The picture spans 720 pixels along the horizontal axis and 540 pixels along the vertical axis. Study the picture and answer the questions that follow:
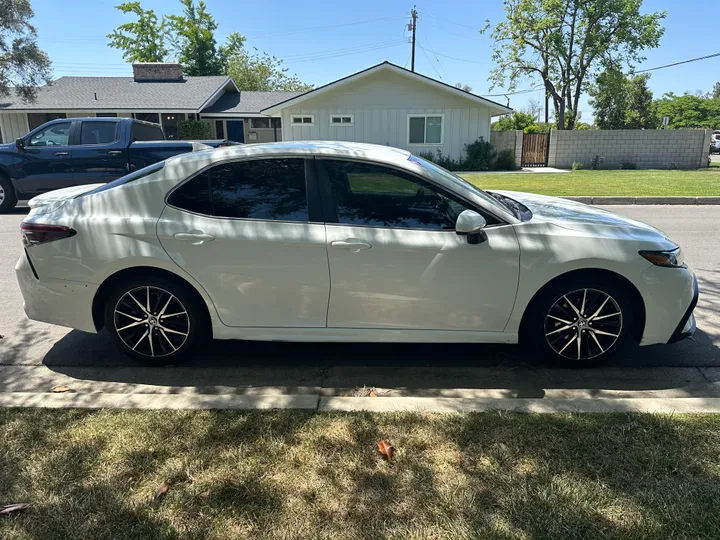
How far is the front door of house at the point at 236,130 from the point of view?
28.2 metres

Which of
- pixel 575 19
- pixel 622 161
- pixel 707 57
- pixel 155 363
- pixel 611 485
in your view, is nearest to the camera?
pixel 611 485

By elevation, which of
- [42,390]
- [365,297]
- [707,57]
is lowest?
[42,390]

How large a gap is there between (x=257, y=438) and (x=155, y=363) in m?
1.51

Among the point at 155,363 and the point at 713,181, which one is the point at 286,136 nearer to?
the point at 713,181

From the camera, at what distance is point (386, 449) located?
2.76 meters

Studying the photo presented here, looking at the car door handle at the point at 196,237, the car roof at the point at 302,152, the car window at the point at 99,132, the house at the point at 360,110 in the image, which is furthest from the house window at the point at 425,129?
the car door handle at the point at 196,237

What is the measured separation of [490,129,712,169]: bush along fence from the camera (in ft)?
81.1

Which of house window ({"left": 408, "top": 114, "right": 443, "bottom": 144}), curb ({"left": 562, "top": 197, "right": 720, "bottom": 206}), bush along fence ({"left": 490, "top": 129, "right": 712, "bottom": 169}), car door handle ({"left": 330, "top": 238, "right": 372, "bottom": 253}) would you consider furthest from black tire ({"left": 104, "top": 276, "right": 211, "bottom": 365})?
bush along fence ({"left": 490, "top": 129, "right": 712, "bottom": 169})

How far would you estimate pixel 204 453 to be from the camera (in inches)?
109

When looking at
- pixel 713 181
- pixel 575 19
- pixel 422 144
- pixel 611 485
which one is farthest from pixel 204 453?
pixel 575 19

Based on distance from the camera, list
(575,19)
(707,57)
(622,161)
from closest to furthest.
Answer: (622,161) < (575,19) < (707,57)

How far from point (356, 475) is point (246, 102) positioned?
28.6m

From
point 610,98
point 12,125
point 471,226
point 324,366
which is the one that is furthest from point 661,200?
point 12,125

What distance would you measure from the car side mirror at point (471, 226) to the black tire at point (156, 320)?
1935 mm
